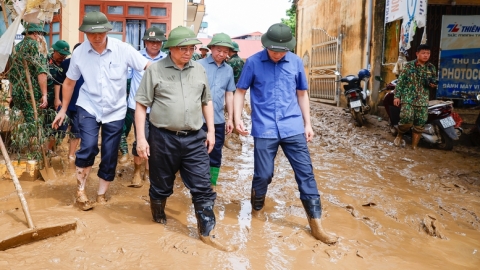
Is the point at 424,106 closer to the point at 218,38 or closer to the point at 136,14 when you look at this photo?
the point at 218,38

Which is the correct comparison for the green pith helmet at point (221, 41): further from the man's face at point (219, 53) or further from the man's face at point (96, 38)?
the man's face at point (96, 38)

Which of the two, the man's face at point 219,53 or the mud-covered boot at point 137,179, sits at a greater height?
the man's face at point 219,53

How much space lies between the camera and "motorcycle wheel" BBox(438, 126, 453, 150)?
787cm

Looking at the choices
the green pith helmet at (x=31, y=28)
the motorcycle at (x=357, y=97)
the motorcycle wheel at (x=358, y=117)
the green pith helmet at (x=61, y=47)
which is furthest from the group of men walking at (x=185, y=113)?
the motorcycle wheel at (x=358, y=117)

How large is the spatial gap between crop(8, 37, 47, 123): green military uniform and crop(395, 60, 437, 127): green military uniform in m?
5.35

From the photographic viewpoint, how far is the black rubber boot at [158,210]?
4.00 meters

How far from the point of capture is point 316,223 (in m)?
3.87

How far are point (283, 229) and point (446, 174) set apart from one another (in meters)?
3.25

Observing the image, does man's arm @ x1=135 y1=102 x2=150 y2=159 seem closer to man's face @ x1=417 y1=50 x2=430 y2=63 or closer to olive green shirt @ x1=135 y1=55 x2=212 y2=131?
olive green shirt @ x1=135 y1=55 x2=212 y2=131

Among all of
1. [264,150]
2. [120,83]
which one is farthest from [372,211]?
[120,83]

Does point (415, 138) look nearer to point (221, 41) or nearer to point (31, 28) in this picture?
point (221, 41)

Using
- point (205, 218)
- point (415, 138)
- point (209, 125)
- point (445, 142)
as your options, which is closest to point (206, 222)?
point (205, 218)

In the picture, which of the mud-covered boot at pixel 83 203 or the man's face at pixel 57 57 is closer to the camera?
the mud-covered boot at pixel 83 203

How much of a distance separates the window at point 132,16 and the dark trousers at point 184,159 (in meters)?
8.63
